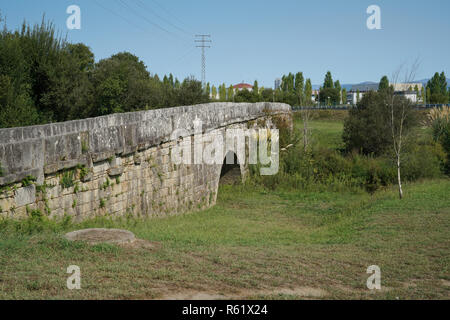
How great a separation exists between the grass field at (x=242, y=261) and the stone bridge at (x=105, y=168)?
1.42 feet

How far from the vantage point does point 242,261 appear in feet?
19.2

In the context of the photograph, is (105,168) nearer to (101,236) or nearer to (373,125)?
(101,236)

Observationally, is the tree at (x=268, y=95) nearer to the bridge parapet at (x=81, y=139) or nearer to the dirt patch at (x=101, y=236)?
the bridge parapet at (x=81, y=139)

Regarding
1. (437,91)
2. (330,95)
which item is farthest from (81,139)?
(330,95)

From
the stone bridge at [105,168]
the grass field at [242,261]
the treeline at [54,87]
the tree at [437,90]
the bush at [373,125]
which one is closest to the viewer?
the grass field at [242,261]

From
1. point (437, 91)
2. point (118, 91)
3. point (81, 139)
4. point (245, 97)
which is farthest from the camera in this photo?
point (437, 91)

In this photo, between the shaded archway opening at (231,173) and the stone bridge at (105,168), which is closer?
the stone bridge at (105,168)

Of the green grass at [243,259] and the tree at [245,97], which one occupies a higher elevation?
the tree at [245,97]

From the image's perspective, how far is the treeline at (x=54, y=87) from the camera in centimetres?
1609

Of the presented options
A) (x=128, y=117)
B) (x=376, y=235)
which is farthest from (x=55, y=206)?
(x=376, y=235)

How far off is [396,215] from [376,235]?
6.48 ft
